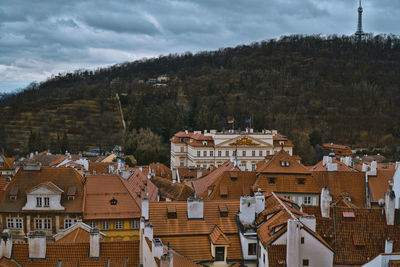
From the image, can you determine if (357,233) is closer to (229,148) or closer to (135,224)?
(135,224)

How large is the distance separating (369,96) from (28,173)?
139 m

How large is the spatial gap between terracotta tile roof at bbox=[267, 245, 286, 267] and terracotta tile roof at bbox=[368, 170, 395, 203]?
21246mm

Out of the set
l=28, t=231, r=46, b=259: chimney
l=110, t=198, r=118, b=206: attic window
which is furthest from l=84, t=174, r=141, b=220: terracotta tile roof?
l=28, t=231, r=46, b=259: chimney

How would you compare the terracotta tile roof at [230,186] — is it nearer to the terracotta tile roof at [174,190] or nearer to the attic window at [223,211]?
the terracotta tile roof at [174,190]

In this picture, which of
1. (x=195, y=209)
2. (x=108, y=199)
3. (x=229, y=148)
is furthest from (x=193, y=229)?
(x=229, y=148)

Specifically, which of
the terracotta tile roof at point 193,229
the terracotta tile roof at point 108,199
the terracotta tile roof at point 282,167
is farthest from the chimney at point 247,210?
the terracotta tile roof at point 282,167

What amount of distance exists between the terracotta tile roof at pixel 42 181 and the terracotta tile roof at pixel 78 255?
1085 cm

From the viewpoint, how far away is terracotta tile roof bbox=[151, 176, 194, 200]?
44709mm

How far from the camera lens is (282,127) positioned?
13175cm

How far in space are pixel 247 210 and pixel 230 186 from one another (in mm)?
14376

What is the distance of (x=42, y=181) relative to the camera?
3725 cm

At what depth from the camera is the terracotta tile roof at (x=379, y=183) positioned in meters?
43.2

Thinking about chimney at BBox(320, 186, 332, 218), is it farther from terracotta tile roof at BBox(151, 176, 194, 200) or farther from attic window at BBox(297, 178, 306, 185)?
attic window at BBox(297, 178, 306, 185)

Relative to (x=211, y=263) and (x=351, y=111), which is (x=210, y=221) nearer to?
(x=211, y=263)
